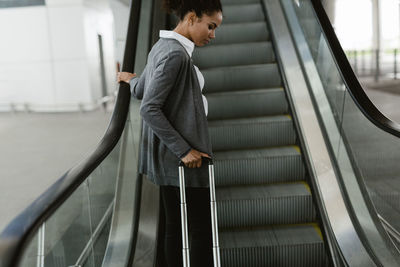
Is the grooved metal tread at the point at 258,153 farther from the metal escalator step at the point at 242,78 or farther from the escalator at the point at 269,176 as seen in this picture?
the metal escalator step at the point at 242,78

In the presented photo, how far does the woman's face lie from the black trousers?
748mm

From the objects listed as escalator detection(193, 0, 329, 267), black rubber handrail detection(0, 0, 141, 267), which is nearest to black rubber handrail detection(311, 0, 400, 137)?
escalator detection(193, 0, 329, 267)

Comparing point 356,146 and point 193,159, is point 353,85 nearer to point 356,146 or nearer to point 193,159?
point 356,146

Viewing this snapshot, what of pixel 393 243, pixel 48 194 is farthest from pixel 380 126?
pixel 48 194

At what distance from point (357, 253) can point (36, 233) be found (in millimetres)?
2241

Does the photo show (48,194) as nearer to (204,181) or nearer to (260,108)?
(204,181)

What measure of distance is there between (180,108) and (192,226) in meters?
0.66

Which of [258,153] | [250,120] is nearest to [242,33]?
[250,120]

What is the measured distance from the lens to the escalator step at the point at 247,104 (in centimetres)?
422

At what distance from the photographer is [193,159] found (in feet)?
6.09

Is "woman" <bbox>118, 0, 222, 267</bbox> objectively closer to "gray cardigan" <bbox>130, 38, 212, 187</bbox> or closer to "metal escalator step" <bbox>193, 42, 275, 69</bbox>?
"gray cardigan" <bbox>130, 38, 212, 187</bbox>

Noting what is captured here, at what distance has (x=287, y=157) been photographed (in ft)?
11.8

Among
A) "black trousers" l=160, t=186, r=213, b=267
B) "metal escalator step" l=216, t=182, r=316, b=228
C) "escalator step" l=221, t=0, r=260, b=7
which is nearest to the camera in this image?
"black trousers" l=160, t=186, r=213, b=267

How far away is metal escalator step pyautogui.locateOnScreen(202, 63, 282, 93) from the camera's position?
4555 mm
